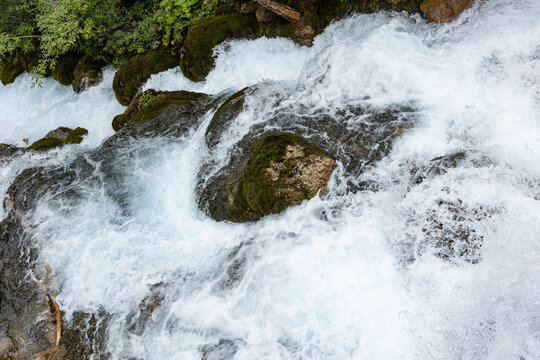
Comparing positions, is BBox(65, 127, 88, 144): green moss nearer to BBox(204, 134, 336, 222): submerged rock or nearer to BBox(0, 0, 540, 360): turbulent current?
BBox(0, 0, 540, 360): turbulent current

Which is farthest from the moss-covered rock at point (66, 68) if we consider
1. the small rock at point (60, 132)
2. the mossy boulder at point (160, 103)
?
the mossy boulder at point (160, 103)

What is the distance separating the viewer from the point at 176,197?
646 centimetres

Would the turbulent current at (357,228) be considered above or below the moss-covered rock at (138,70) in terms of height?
below

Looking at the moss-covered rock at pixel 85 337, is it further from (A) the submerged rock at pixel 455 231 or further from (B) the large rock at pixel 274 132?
(A) the submerged rock at pixel 455 231

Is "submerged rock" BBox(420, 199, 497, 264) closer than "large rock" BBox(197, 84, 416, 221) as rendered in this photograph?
Yes

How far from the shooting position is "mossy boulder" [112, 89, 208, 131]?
767 centimetres

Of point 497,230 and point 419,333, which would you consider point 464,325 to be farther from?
point 497,230

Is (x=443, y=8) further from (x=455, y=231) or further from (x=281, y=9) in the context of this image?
(x=455, y=231)

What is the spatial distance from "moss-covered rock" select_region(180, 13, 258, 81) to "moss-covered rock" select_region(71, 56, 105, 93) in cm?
402

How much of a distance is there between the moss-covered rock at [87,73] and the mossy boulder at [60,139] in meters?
1.79

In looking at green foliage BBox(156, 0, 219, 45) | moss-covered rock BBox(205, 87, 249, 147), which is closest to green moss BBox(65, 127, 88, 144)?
green foliage BBox(156, 0, 219, 45)

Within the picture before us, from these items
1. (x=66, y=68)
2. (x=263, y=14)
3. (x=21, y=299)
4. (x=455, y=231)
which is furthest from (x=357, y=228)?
(x=66, y=68)

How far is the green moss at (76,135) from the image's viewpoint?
8844 millimetres

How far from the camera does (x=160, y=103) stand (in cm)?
778
